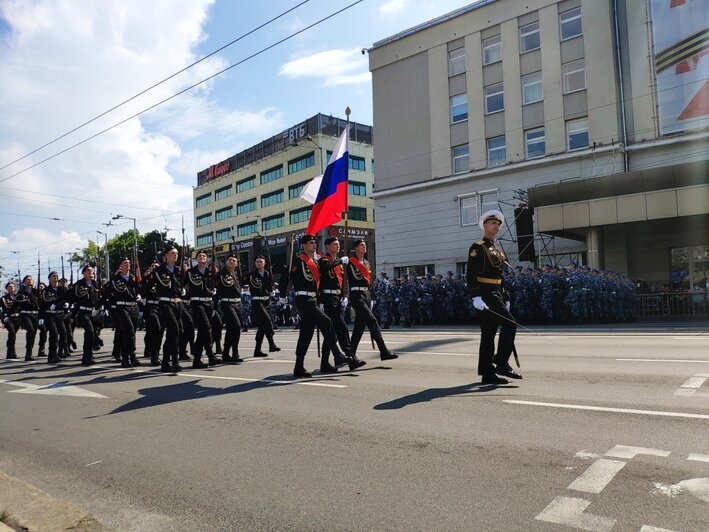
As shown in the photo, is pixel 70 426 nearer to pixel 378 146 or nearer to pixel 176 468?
pixel 176 468

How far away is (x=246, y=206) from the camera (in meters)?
69.2

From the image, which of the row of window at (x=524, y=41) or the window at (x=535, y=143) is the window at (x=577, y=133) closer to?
the window at (x=535, y=143)

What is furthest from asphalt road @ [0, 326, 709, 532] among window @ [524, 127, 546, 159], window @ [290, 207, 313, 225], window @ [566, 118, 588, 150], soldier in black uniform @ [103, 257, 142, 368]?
window @ [290, 207, 313, 225]

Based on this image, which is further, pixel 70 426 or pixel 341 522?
pixel 70 426

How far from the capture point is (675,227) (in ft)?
81.0

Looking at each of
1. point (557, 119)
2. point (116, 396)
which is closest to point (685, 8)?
point (557, 119)

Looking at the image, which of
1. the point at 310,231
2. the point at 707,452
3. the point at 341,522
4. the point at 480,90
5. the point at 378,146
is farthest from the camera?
the point at 378,146

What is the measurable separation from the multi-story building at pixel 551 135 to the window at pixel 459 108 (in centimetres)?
9

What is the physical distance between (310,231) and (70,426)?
18.5 ft

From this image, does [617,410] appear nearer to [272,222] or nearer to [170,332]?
[170,332]

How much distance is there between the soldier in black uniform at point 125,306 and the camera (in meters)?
11.6

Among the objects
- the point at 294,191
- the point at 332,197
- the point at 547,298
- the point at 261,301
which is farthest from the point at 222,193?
the point at 332,197

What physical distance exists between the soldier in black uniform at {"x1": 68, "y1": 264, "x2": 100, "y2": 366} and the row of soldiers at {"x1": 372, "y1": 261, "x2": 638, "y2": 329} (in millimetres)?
10833

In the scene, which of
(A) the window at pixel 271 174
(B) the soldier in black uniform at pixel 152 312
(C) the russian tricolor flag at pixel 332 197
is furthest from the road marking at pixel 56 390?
(A) the window at pixel 271 174
